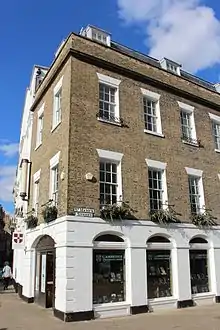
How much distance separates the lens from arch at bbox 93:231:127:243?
11.9 metres

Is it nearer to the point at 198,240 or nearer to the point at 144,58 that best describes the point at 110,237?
the point at 198,240

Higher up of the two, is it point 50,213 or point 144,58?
point 144,58

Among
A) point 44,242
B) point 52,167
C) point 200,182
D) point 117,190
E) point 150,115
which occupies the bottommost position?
point 44,242

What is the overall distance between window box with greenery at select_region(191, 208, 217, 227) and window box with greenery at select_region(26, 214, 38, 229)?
22.2ft

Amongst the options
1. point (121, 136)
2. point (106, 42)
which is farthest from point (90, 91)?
point (106, 42)

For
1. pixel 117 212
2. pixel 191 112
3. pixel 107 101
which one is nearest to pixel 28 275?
pixel 117 212

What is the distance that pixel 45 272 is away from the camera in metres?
13.5

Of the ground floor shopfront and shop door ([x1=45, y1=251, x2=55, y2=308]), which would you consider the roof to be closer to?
the ground floor shopfront

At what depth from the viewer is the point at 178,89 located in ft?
53.0

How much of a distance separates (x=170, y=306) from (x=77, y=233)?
→ 15.9 ft

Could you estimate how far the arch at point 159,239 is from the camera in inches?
520

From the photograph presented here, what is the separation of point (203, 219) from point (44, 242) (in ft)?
22.3

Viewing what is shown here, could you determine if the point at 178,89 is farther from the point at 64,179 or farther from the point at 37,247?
the point at 37,247

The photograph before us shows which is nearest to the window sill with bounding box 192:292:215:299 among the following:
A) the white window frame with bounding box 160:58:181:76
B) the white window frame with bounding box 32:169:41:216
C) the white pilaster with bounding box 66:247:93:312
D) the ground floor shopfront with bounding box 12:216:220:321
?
the ground floor shopfront with bounding box 12:216:220:321
